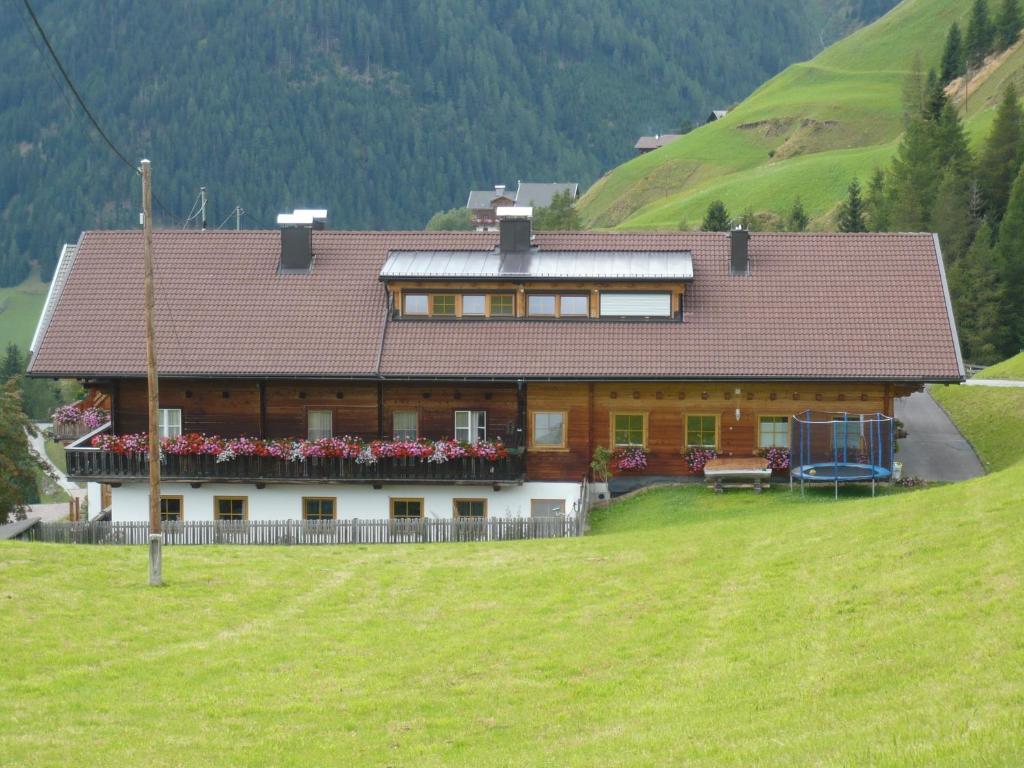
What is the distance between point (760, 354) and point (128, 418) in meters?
17.9

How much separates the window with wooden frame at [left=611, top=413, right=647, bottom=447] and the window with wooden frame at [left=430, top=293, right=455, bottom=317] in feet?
18.4

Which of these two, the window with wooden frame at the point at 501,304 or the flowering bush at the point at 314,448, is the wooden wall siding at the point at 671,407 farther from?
the window with wooden frame at the point at 501,304

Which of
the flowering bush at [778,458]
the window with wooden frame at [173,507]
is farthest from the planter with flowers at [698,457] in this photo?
the window with wooden frame at [173,507]

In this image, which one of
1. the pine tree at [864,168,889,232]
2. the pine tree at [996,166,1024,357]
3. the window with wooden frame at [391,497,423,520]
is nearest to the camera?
the window with wooden frame at [391,497,423,520]

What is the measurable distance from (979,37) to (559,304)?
10470 centimetres

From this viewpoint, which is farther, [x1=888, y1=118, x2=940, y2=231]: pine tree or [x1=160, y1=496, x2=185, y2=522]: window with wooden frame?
[x1=888, y1=118, x2=940, y2=231]: pine tree

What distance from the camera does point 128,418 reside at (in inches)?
1479

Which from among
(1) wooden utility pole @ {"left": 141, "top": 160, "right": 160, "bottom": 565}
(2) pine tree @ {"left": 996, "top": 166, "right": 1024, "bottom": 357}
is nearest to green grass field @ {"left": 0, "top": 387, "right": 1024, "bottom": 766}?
(1) wooden utility pole @ {"left": 141, "top": 160, "right": 160, "bottom": 565}

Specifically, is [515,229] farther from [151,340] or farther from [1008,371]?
[1008,371]

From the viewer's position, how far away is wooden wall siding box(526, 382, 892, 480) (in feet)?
117

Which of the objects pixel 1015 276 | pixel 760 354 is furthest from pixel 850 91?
pixel 760 354

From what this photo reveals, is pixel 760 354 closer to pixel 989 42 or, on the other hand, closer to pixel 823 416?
pixel 823 416

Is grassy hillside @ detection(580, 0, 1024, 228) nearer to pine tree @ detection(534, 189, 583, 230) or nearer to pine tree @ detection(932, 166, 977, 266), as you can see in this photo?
pine tree @ detection(534, 189, 583, 230)

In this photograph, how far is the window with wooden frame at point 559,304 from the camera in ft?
122
